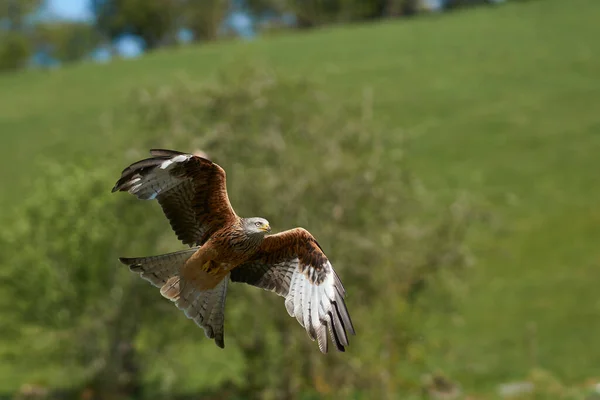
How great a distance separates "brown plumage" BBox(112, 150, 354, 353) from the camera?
626cm

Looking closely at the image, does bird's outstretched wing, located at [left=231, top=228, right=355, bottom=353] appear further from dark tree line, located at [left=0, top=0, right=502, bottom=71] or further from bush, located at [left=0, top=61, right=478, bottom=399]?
dark tree line, located at [left=0, top=0, right=502, bottom=71]

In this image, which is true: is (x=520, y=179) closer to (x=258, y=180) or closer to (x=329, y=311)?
(x=258, y=180)

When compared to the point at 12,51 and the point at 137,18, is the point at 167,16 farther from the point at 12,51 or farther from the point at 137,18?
the point at 12,51

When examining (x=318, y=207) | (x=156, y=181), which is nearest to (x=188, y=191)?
(x=156, y=181)

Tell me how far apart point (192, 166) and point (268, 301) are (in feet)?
21.7

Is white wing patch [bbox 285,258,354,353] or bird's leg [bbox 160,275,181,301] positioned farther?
bird's leg [bbox 160,275,181,301]

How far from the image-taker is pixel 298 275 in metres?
6.88

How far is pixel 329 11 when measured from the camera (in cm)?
6900

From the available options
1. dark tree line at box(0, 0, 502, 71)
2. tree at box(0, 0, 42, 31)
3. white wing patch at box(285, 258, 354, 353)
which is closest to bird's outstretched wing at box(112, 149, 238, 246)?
white wing patch at box(285, 258, 354, 353)

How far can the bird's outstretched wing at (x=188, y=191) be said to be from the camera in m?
6.18

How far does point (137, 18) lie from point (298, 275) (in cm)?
6419

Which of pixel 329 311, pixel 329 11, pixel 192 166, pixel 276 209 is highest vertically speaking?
pixel 192 166

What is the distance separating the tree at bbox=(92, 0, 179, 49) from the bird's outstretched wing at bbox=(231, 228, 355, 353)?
63534 millimetres

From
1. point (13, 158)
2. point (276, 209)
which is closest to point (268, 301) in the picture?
point (276, 209)
